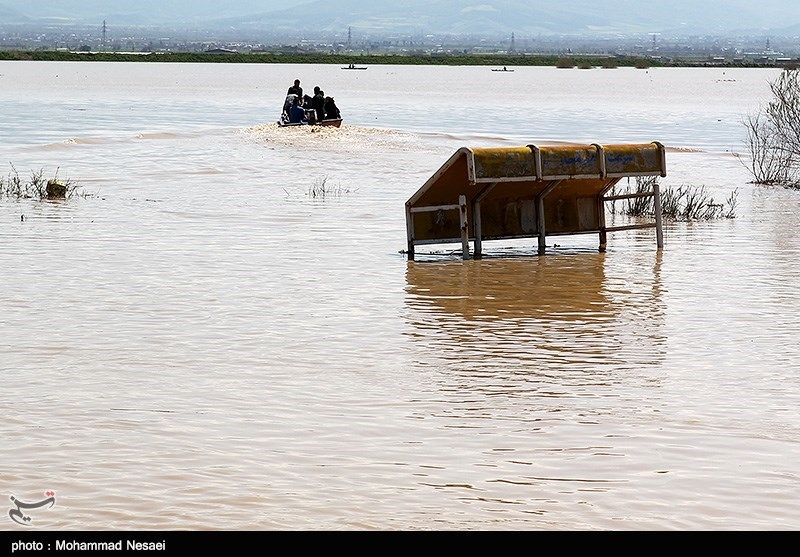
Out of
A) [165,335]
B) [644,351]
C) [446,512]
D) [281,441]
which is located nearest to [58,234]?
[165,335]

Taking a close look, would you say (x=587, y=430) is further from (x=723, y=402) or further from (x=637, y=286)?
(x=637, y=286)

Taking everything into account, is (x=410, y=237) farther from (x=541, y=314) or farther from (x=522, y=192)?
(x=541, y=314)

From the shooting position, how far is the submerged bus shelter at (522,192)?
16.0 m

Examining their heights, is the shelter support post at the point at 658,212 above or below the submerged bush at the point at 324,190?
above

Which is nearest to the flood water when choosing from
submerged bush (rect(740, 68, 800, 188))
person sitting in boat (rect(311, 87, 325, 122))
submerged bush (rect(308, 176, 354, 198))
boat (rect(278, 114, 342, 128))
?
submerged bush (rect(308, 176, 354, 198))

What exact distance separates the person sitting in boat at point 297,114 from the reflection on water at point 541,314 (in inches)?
935

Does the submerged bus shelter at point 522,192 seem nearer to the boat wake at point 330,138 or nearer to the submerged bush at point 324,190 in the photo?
the submerged bush at point 324,190

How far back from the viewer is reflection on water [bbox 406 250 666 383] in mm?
10789

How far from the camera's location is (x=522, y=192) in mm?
17453

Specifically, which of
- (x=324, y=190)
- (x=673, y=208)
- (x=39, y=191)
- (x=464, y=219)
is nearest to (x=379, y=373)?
(x=464, y=219)

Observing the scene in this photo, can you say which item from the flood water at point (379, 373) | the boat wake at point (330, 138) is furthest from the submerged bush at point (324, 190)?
the boat wake at point (330, 138)

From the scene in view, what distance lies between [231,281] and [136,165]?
17686 millimetres

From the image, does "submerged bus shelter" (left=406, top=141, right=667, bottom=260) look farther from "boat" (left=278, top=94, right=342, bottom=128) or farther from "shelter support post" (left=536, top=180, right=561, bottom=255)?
"boat" (left=278, top=94, right=342, bottom=128)

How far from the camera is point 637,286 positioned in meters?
15.1
